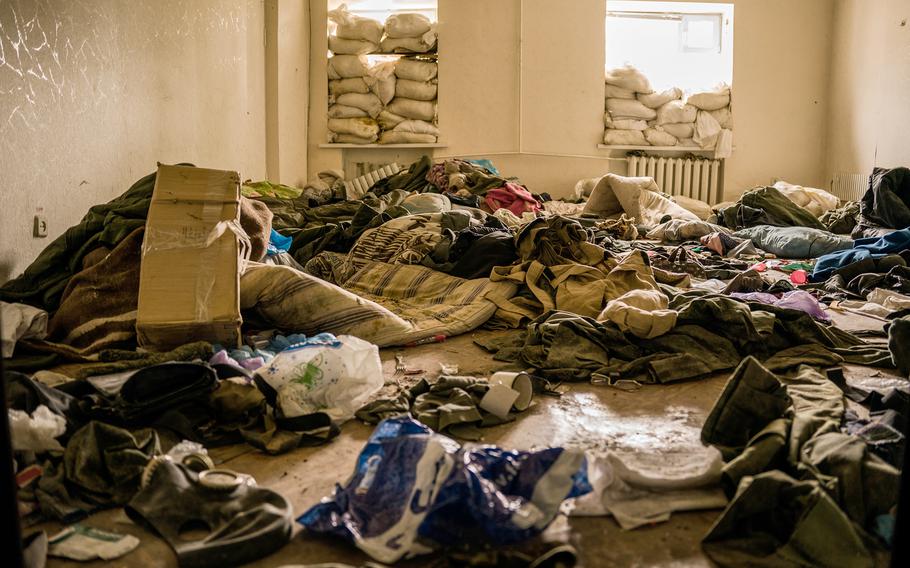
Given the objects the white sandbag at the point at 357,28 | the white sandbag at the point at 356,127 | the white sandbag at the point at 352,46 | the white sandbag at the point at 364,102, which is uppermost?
the white sandbag at the point at 357,28

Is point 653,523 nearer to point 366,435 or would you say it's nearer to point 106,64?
point 366,435

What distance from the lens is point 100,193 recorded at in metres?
4.16

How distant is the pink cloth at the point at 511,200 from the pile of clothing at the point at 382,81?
2198 millimetres

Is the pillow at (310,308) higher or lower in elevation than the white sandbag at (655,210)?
lower

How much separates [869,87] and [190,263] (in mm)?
7354

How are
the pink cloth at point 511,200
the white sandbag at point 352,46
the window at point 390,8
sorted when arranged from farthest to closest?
the window at point 390,8 < the white sandbag at point 352,46 < the pink cloth at point 511,200

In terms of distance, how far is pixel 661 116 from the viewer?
852 cm

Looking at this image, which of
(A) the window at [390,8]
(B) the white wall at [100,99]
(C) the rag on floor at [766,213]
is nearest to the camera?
(B) the white wall at [100,99]

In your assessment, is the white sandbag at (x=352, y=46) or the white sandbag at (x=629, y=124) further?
the white sandbag at (x=629, y=124)

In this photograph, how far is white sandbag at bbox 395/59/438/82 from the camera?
837 cm

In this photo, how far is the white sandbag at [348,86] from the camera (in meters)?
8.46

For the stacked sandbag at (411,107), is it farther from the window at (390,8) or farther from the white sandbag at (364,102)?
the window at (390,8)

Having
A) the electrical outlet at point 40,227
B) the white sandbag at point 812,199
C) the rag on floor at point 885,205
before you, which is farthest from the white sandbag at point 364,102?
the electrical outlet at point 40,227

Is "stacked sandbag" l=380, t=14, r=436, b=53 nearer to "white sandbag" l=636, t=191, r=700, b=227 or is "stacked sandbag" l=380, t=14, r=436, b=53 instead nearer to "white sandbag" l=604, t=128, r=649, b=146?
"white sandbag" l=604, t=128, r=649, b=146
